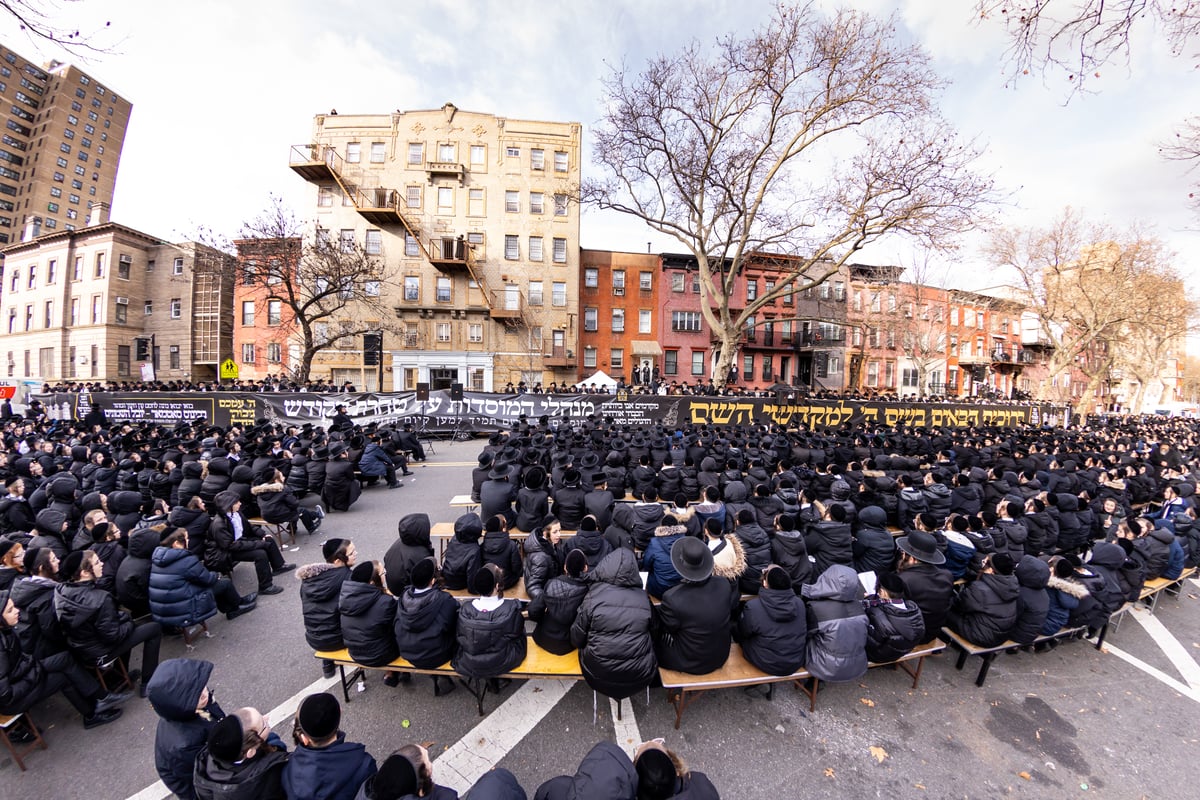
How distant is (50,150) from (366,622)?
10482 cm

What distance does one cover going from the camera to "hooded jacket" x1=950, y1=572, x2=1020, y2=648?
423 centimetres

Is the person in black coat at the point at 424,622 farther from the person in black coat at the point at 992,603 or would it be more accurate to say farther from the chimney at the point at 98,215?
the chimney at the point at 98,215

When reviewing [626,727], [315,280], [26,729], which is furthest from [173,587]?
[315,280]

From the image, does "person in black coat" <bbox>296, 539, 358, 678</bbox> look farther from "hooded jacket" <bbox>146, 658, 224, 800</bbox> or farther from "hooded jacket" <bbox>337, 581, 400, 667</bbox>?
"hooded jacket" <bbox>146, 658, 224, 800</bbox>

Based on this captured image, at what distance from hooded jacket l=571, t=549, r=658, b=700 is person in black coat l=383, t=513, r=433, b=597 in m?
2.32

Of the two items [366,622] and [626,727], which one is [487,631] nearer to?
[366,622]

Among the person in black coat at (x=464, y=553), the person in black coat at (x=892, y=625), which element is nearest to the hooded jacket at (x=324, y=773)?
the person in black coat at (x=464, y=553)

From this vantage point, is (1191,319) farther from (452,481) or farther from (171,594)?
(171,594)

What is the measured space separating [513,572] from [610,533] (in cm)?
139

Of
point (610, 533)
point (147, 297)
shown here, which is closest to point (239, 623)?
point (610, 533)

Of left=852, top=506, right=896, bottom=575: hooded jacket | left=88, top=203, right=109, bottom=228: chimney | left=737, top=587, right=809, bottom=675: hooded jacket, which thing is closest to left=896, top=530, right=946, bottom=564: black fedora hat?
left=852, top=506, right=896, bottom=575: hooded jacket

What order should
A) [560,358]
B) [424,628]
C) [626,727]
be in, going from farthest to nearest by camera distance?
[560,358] → [626,727] → [424,628]

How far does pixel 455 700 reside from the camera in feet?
13.3

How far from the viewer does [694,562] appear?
12.0ft
